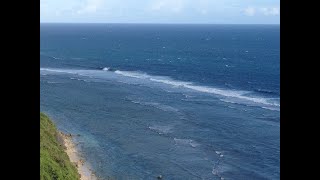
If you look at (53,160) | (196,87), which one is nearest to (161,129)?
(53,160)

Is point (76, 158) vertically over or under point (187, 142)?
under

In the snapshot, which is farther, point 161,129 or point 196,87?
point 196,87

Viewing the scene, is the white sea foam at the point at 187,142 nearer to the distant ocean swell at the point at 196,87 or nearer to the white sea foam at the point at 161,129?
the white sea foam at the point at 161,129

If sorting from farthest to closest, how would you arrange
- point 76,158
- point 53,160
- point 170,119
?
1. point 170,119
2. point 76,158
3. point 53,160

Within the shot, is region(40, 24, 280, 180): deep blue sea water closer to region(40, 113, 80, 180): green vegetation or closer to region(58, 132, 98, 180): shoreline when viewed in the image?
region(58, 132, 98, 180): shoreline

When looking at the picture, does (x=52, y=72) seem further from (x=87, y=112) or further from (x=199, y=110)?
(x=199, y=110)

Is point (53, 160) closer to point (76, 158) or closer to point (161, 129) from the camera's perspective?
point (76, 158)
